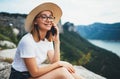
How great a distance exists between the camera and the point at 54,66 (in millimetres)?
4078

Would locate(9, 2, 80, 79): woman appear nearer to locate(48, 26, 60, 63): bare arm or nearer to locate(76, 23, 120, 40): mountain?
locate(48, 26, 60, 63): bare arm

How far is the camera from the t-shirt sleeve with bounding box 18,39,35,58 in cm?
385

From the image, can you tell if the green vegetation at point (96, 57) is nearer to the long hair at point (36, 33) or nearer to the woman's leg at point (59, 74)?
the long hair at point (36, 33)

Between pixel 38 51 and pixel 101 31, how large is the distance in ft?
389

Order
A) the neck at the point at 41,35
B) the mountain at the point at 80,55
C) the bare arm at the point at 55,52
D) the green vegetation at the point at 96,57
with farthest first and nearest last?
the green vegetation at the point at 96,57, the mountain at the point at 80,55, the bare arm at the point at 55,52, the neck at the point at 41,35

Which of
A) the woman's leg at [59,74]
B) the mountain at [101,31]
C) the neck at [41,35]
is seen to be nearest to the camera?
the woman's leg at [59,74]

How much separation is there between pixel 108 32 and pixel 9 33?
92.5 metres

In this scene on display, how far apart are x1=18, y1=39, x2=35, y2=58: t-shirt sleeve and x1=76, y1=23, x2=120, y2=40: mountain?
9017 cm

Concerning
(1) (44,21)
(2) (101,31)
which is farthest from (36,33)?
(2) (101,31)

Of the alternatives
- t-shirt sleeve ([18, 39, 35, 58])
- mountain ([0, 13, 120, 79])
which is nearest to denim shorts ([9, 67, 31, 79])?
t-shirt sleeve ([18, 39, 35, 58])

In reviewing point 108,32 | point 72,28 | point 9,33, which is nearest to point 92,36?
point 108,32

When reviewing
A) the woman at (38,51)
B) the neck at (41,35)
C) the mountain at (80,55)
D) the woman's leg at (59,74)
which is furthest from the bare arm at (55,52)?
the mountain at (80,55)

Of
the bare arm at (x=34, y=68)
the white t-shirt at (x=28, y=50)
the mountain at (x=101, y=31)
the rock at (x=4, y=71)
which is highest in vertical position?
the white t-shirt at (x=28, y=50)

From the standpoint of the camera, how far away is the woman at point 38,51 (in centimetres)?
389
